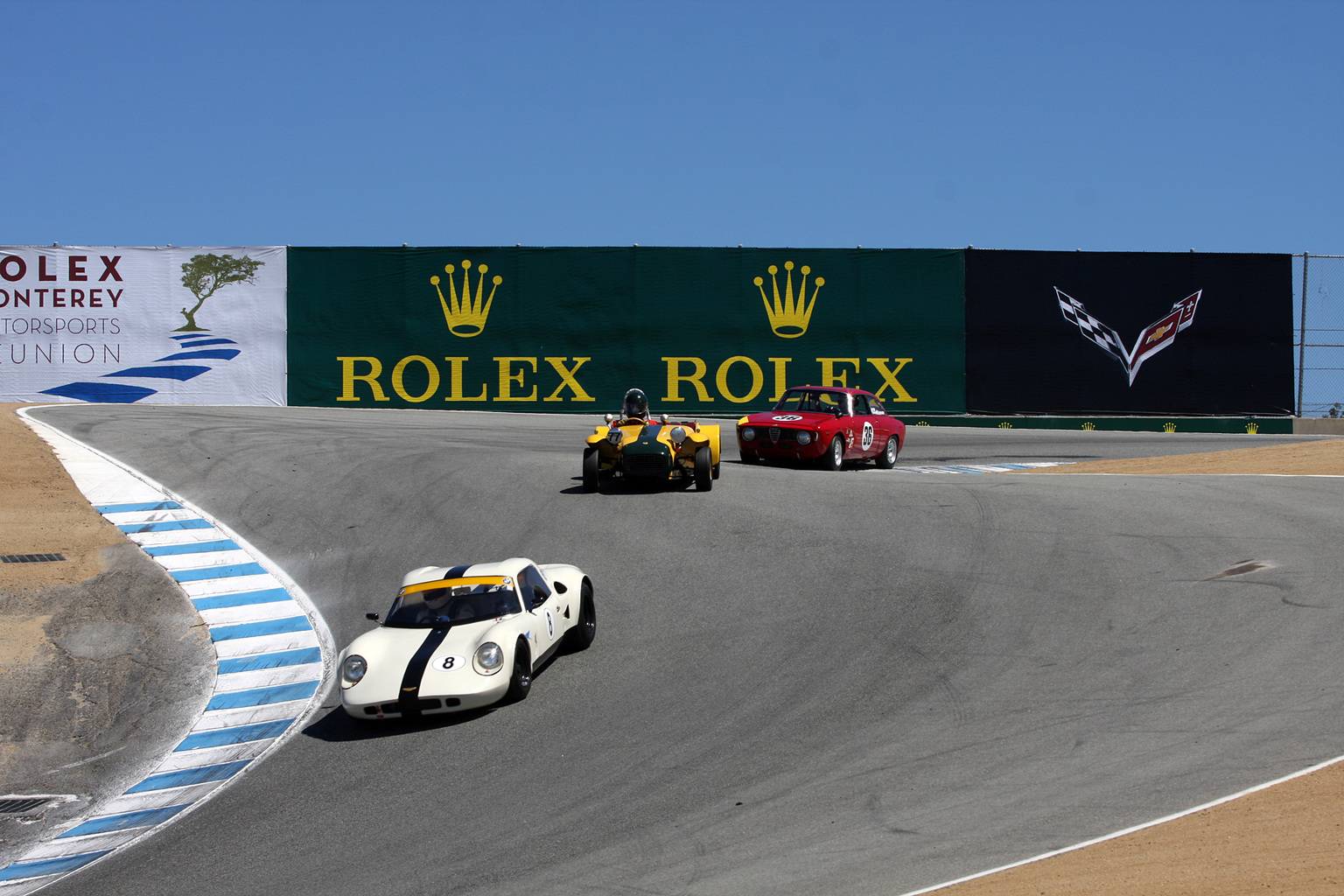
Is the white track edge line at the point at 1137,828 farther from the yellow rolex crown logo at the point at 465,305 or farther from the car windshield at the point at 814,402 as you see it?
the yellow rolex crown logo at the point at 465,305

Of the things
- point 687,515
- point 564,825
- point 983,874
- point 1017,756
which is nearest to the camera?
point 983,874

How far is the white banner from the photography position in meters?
30.3

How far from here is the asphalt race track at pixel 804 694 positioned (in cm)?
634

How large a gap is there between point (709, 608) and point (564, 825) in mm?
4716

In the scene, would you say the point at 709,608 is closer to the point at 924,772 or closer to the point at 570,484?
the point at 924,772

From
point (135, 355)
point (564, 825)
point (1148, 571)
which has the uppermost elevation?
point (135, 355)

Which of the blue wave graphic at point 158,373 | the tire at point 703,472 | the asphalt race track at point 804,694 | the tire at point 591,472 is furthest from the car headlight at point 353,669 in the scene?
the blue wave graphic at point 158,373

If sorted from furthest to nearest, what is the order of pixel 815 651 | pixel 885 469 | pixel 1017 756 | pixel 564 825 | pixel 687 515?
pixel 885 469
pixel 687 515
pixel 815 651
pixel 1017 756
pixel 564 825

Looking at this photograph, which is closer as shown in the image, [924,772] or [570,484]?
[924,772]

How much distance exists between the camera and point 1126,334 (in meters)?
31.8

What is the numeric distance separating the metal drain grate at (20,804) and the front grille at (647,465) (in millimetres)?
9071

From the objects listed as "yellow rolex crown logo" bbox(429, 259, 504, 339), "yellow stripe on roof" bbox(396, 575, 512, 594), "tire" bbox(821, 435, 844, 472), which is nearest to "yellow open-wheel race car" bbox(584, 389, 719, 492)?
"tire" bbox(821, 435, 844, 472)

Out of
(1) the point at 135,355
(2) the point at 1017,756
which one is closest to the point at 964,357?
(1) the point at 135,355

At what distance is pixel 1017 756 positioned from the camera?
7.22 metres
